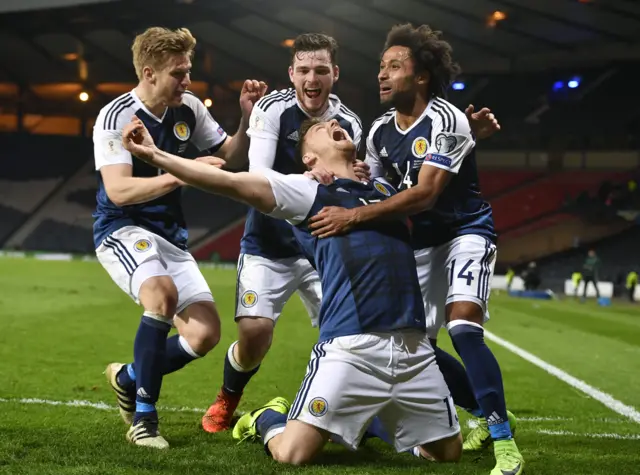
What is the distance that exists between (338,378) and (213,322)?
1.44 meters

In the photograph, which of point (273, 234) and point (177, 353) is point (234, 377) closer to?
point (177, 353)

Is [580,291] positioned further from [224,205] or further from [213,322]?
[213,322]

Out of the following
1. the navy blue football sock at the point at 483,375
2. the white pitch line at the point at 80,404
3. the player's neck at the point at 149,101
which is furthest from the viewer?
the white pitch line at the point at 80,404

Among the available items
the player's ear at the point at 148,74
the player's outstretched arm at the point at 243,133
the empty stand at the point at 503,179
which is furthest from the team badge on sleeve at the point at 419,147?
the empty stand at the point at 503,179

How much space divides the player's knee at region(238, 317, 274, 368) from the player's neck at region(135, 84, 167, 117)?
1.36m

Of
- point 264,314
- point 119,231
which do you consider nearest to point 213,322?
point 264,314

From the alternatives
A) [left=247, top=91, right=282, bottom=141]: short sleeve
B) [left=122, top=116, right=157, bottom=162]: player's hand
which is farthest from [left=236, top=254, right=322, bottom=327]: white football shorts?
[left=122, top=116, right=157, bottom=162]: player's hand

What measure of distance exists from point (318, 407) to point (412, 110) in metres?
1.75

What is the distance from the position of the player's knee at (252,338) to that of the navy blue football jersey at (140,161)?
623mm

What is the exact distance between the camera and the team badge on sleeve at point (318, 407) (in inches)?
151

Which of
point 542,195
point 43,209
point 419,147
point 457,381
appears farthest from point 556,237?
point 419,147

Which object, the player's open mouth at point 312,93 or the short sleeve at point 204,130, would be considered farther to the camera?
the short sleeve at point 204,130

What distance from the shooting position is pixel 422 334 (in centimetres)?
405

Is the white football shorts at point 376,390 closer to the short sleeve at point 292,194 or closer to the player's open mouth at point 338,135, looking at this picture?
the short sleeve at point 292,194
